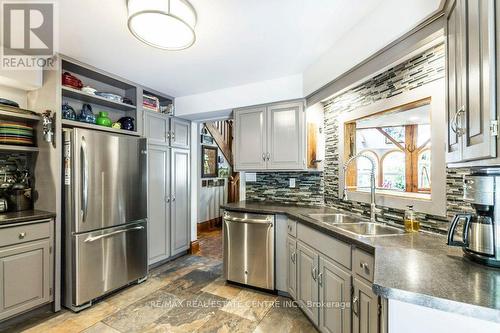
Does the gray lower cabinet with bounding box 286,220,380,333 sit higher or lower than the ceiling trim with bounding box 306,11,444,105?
lower

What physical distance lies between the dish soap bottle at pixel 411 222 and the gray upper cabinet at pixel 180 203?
2.83 metres

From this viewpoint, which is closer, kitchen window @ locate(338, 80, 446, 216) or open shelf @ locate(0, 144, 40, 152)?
kitchen window @ locate(338, 80, 446, 216)

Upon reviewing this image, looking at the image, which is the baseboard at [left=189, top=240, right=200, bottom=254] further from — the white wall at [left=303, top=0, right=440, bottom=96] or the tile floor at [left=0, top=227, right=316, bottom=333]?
the white wall at [left=303, top=0, right=440, bottom=96]

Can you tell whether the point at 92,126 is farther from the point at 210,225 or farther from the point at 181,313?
the point at 210,225

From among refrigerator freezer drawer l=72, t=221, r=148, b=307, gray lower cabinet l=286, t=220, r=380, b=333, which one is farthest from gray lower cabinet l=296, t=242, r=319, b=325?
refrigerator freezer drawer l=72, t=221, r=148, b=307

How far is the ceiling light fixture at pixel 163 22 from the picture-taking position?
56.7 inches

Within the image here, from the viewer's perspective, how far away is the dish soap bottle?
165 centimetres

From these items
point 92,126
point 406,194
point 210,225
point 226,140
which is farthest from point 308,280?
point 226,140

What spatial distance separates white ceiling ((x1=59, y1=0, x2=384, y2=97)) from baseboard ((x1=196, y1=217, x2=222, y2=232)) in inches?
126

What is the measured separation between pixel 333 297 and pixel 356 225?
0.62 meters

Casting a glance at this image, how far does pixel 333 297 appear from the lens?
5.62ft

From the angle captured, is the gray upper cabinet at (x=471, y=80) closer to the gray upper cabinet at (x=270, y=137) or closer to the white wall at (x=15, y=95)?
the gray upper cabinet at (x=270, y=137)

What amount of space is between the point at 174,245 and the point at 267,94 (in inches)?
98.4

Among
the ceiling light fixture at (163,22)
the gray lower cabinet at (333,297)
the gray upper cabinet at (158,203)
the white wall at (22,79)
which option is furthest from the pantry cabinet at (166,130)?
the gray lower cabinet at (333,297)
